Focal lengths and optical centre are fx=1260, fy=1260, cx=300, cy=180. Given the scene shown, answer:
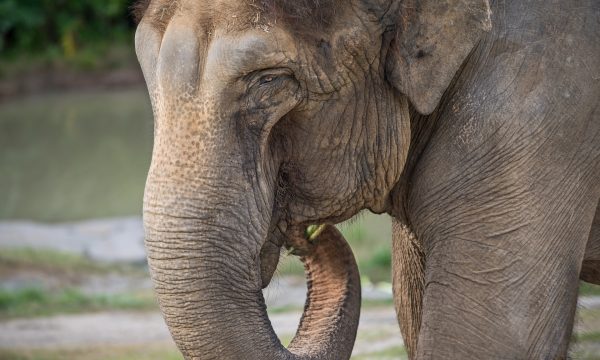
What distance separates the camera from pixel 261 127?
347 centimetres

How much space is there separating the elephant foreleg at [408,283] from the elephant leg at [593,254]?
1.89ft

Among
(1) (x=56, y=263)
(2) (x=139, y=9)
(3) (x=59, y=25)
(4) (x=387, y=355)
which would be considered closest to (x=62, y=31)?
(3) (x=59, y=25)

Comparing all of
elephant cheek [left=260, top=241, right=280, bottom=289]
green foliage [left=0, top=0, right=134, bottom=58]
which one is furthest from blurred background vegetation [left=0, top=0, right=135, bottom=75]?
elephant cheek [left=260, top=241, right=280, bottom=289]

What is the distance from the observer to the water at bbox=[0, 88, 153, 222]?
15703mm

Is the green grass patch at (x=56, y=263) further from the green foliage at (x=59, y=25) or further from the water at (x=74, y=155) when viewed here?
→ the green foliage at (x=59, y=25)

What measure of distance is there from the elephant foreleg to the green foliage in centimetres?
2104

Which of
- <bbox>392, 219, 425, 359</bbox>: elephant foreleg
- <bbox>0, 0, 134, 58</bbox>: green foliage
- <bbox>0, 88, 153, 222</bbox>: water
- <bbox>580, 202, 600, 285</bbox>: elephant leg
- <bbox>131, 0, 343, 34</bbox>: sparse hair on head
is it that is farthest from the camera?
<bbox>0, 0, 134, 58</bbox>: green foliage

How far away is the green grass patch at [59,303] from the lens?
9.38 meters

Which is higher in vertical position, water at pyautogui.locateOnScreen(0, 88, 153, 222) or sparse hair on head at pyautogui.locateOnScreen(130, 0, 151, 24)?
water at pyautogui.locateOnScreen(0, 88, 153, 222)

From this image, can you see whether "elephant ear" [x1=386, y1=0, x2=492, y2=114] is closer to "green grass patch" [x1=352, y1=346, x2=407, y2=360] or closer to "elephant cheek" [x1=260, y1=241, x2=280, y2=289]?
"elephant cheek" [x1=260, y1=241, x2=280, y2=289]

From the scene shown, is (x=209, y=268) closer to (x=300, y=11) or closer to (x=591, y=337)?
(x=300, y=11)

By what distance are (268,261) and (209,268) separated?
47 centimetres

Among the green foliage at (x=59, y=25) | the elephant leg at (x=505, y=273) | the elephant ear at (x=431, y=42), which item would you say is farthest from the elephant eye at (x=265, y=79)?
the green foliage at (x=59, y=25)

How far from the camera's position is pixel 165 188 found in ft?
11.0
